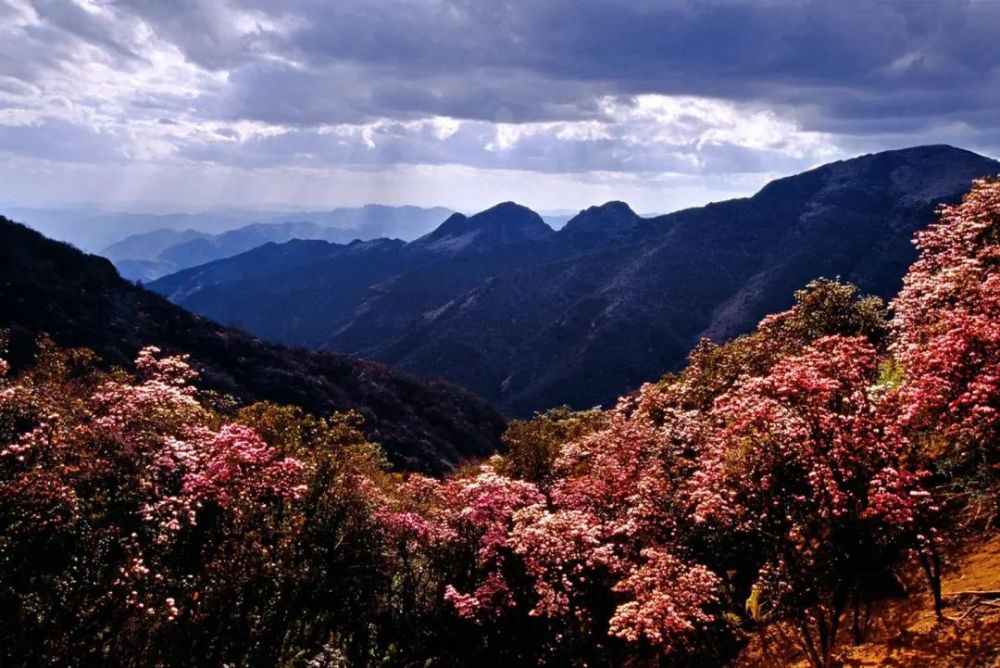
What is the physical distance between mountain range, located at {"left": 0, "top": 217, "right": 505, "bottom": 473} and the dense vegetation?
5637cm

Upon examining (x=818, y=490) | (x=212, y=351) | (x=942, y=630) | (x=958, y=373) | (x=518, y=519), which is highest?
(x=958, y=373)

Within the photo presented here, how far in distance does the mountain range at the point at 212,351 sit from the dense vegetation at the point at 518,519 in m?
56.4

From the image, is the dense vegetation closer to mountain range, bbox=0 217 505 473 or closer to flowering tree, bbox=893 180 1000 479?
flowering tree, bbox=893 180 1000 479

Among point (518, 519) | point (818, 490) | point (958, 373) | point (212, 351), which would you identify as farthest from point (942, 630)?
point (212, 351)

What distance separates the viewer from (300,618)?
19.5 m

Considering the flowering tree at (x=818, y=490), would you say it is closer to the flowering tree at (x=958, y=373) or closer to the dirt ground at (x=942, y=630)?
the dirt ground at (x=942, y=630)

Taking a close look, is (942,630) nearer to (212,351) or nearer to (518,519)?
(518,519)

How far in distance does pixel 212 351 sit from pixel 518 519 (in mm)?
86631

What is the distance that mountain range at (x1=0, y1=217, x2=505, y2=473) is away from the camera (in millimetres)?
78438

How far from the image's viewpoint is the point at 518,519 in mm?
17625

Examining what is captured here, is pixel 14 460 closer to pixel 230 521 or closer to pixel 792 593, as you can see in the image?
pixel 230 521

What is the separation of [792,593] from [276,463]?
13102 millimetres

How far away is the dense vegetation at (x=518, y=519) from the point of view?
12055 millimetres

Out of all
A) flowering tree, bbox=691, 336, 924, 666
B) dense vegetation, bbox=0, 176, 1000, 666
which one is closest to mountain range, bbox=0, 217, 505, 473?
dense vegetation, bbox=0, 176, 1000, 666
